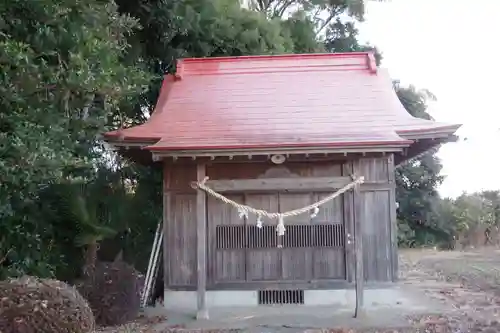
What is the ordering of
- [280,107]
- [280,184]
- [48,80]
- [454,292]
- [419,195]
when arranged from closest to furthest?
1. [48,80]
2. [280,184]
3. [280,107]
4. [454,292]
5. [419,195]

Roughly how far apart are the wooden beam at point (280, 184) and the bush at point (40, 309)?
3160 mm

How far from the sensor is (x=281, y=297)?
32.1 feet

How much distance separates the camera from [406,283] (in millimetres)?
12852

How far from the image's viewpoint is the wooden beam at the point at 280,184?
8648 mm

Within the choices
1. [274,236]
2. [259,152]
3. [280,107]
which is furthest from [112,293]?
[280,107]

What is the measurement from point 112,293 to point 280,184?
10.2 feet

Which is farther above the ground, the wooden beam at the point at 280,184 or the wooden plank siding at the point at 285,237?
the wooden beam at the point at 280,184

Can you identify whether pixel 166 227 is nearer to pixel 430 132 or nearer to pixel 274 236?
pixel 274 236

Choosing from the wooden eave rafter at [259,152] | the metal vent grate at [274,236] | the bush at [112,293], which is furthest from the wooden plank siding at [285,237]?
the bush at [112,293]

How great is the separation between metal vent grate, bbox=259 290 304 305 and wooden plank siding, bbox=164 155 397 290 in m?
0.28

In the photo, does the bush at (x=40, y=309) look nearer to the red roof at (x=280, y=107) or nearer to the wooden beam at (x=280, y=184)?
the red roof at (x=280, y=107)

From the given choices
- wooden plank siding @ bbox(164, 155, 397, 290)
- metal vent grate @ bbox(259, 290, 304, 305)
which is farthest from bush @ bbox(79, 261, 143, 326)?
metal vent grate @ bbox(259, 290, 304, 305)

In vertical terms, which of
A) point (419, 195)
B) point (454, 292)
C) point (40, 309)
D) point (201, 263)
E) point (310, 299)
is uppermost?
point (419, 195)

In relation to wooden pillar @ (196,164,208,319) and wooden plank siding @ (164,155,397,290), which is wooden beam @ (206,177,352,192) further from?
wooden plank siding @ (164,155,397,290)
